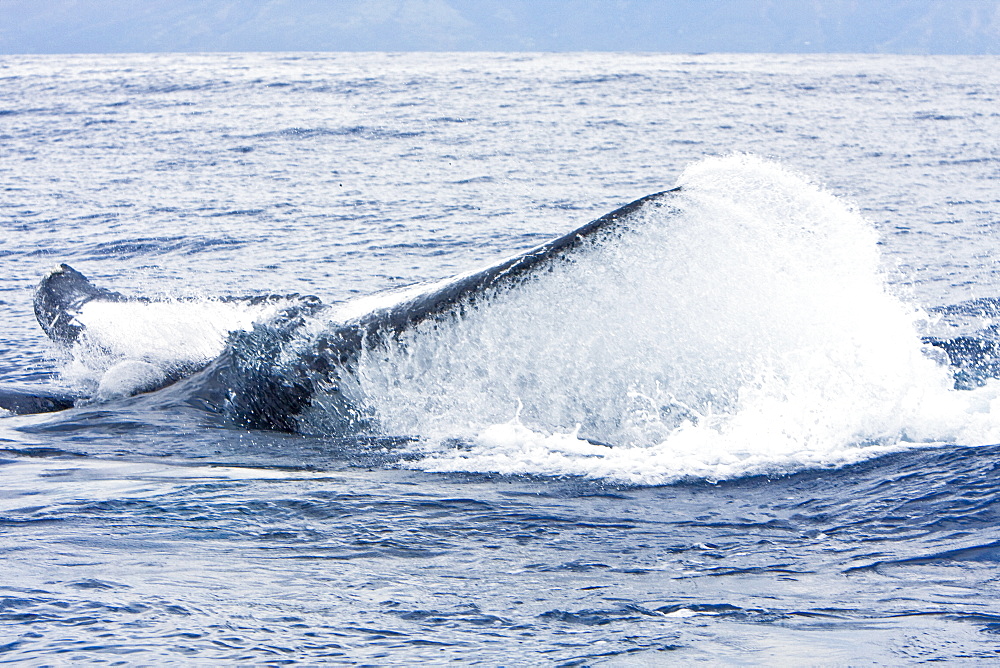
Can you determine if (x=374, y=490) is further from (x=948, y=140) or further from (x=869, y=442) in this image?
(x=948, y=140)

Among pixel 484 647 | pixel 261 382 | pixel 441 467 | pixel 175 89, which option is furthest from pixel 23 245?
pixel 175 89

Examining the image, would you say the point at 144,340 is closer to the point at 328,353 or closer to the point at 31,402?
the point at 31,402

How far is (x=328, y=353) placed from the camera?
6633 mm

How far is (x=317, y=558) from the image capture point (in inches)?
178

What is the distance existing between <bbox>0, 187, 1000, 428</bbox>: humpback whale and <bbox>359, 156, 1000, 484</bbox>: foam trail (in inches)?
3.5

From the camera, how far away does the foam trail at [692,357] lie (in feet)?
20.0

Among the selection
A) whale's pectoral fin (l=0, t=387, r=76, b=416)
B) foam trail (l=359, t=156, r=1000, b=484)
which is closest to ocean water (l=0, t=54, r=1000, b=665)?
foam trail (l=359, t=156, r=1000, b=484)

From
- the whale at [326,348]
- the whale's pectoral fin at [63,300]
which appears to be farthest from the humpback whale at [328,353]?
the whale's pectoral fin at [63,300]

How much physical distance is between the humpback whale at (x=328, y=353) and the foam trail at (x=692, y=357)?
88mm

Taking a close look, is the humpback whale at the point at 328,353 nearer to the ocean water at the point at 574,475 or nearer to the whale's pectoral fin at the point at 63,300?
the ocean water at the point at 574,475

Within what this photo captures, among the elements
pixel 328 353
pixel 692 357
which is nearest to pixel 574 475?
pixel 692 357

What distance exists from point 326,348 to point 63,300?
15.9 feet

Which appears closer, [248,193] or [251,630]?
[251,630]

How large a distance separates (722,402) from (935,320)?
17.8 feet
